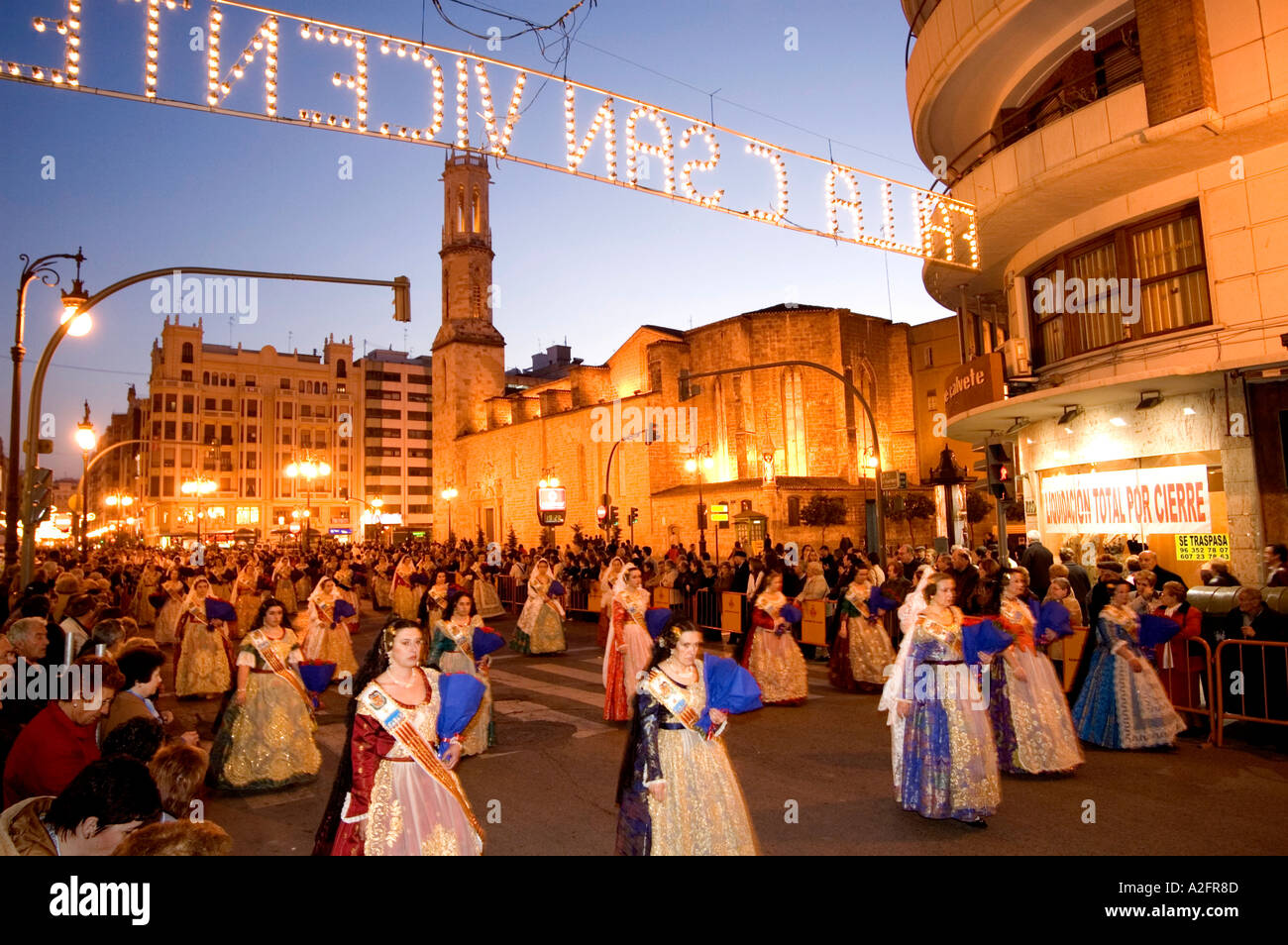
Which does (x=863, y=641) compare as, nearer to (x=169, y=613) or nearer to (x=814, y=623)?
(x=814, y=623)

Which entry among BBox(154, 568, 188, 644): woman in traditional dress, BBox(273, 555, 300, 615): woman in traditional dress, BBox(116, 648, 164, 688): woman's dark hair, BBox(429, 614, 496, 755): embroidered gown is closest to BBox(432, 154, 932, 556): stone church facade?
BBox(273, 555, 300, 615): woman in traditional dress

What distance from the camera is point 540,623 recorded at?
619 inches

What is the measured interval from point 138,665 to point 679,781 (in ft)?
11.7

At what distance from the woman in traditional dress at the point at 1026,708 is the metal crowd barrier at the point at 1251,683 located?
7.46ft

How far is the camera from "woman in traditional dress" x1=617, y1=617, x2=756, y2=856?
14.6 feet

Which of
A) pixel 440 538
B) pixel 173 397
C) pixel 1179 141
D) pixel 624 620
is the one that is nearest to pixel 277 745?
pixel 624 620

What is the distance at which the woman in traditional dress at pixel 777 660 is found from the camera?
10648 millimetres

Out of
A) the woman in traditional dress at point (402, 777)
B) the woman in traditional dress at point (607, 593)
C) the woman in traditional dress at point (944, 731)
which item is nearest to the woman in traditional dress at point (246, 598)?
the woman in traditional dress at point (607, 593)

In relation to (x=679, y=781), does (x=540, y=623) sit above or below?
below

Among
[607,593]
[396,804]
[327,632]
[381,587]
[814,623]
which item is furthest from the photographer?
[381,587]

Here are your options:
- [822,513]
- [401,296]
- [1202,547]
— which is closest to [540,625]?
[401,296]

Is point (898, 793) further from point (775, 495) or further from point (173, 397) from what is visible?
point (173, 397)

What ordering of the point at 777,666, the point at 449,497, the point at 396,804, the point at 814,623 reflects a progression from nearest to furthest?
the point at 396,804 < the point at 777,666 < the point at 814,623 < the point at 449,497
